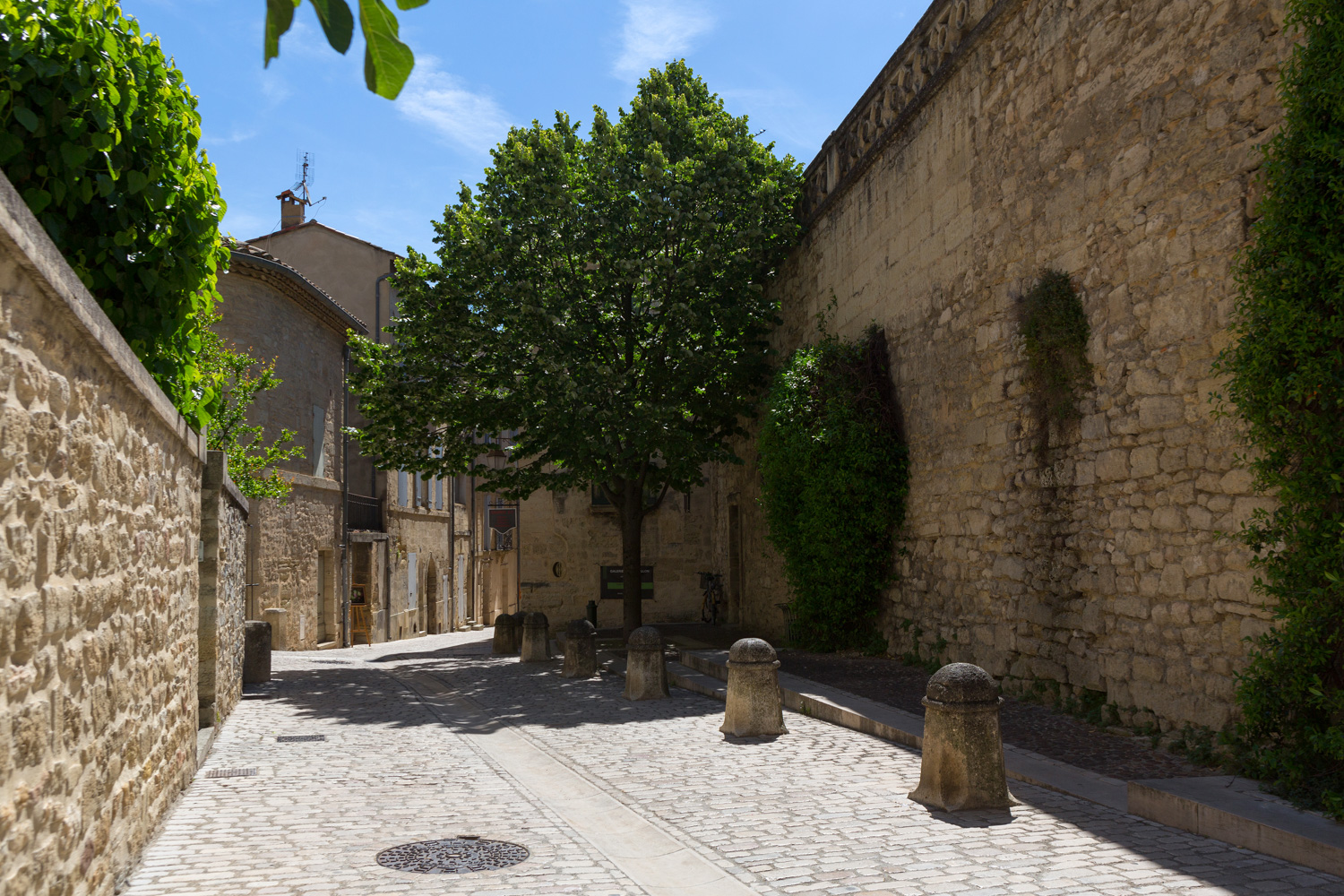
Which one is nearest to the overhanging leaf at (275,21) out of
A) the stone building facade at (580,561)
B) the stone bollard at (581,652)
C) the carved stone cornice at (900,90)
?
the carved stone cornice at (900,90)

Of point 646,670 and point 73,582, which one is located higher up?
point 73,582

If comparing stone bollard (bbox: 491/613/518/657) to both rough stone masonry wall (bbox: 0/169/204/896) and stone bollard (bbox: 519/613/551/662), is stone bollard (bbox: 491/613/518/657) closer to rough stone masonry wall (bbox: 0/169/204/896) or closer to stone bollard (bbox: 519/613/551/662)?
stone bollard (bbox: 519/613/551/662)

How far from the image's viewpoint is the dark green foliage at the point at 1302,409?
511 cm

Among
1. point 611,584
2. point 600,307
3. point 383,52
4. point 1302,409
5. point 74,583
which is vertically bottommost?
point 611,584

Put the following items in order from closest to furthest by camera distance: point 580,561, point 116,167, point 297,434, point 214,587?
point 116,167
point 214,587
point 297,434
point 580,561

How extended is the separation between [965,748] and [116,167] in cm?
524

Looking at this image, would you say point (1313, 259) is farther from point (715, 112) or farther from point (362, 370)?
point (362, 370)

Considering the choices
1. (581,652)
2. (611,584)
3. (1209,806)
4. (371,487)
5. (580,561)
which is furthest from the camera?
(371,487)

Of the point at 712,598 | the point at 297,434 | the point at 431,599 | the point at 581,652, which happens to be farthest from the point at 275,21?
the point at 431,599

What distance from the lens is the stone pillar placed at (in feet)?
64.8

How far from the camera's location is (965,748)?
5.49 m

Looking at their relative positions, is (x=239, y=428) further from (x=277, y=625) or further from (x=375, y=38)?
(x=375, y=38)

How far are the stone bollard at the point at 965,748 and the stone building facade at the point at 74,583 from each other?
12.7 feet

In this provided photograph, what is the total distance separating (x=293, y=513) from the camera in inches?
827
